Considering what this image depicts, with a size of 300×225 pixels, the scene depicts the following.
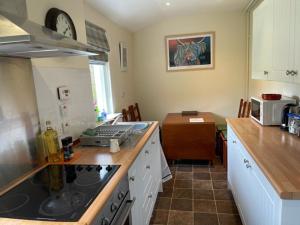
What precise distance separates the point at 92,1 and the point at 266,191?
2.46m

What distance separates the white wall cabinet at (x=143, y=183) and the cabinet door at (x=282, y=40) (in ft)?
4.15

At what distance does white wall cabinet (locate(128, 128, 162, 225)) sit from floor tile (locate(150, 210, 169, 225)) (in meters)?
0.22

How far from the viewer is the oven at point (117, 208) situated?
3.58 ft

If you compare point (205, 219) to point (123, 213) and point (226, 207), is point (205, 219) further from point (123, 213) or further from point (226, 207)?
point (123, 213)

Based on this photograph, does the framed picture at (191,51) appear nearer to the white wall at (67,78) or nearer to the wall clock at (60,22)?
the white wall at (67,78)

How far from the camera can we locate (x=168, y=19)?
4.16 m

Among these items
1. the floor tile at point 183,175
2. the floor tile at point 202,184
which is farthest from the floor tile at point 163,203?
the floor tile at point 183,175

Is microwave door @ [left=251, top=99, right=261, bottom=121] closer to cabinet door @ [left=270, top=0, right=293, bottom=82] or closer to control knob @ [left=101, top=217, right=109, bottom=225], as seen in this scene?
cabinet door @ [left=270, top=0, right=293, bottom=82]

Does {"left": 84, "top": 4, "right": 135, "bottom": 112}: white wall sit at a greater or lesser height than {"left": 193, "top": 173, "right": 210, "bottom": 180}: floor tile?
greater

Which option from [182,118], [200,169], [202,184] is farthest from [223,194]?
[182,118]

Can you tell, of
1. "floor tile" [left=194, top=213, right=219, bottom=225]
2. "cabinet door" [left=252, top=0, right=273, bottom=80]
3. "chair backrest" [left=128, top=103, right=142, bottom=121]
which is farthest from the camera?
"chair backrest" [left=128, top=103, right=142, bottom=121]

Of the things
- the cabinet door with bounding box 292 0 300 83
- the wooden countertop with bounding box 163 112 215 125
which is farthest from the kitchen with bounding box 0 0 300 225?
the wooden countertop with bounding box 163 112 215 125

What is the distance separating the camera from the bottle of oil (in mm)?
1581

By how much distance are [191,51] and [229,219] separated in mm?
2858
